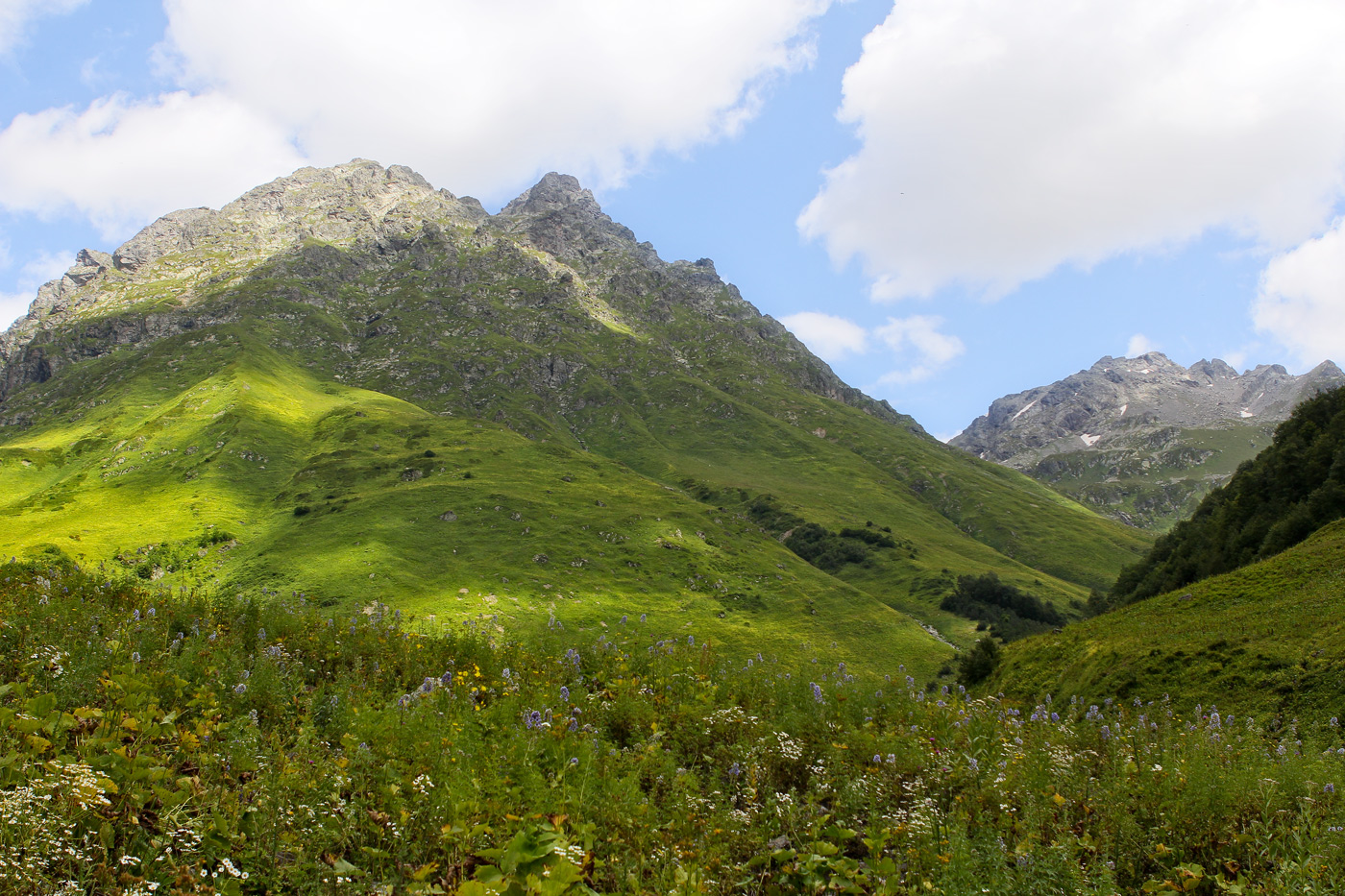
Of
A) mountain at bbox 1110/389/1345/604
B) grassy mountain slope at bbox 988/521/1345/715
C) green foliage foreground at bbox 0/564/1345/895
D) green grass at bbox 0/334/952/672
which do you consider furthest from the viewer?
green grass at bbox 0/334/952/672

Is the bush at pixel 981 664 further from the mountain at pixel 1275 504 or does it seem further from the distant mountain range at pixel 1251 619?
the mountain at pixel 1275 504

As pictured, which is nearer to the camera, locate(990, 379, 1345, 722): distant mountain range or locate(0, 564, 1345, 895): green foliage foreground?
locate(0, 564, 1345, 895): green foliage foreground

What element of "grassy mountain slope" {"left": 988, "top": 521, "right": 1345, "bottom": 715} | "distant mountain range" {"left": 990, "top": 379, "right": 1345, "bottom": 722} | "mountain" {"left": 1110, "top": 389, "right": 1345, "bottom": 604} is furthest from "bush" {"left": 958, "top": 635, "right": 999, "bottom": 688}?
"mountain" {"left": 1110, "top": 389, "right": 1345, "bottom": 604}

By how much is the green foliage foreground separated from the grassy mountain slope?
12.7 metres

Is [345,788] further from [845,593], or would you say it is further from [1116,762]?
[845,593]

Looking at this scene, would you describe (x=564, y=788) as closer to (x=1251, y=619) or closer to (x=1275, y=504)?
(x=1251, y=619)

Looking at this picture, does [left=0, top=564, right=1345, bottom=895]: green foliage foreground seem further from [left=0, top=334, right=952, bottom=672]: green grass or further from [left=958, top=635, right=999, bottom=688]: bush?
[left=0, top=334, right=952, bottom=672]: green grass

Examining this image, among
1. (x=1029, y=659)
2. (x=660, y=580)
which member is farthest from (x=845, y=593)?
(x=1029, y=659)

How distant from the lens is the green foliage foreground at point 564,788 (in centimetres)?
516

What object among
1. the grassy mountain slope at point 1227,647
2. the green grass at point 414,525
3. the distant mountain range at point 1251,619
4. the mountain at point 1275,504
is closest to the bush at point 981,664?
the distant mountain range at point 1251,619

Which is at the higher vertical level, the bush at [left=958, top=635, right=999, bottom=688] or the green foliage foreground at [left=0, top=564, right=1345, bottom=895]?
the green foliage foreground at [left=0, top=564, right=1345, bottom=895]

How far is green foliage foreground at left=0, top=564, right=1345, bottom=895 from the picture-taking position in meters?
5.16

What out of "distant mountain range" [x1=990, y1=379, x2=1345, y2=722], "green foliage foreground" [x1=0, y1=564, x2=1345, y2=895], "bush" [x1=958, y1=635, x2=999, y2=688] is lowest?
"bush" [x1=958, y1=635, x2=999, y2=688]

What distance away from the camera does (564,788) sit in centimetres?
625
